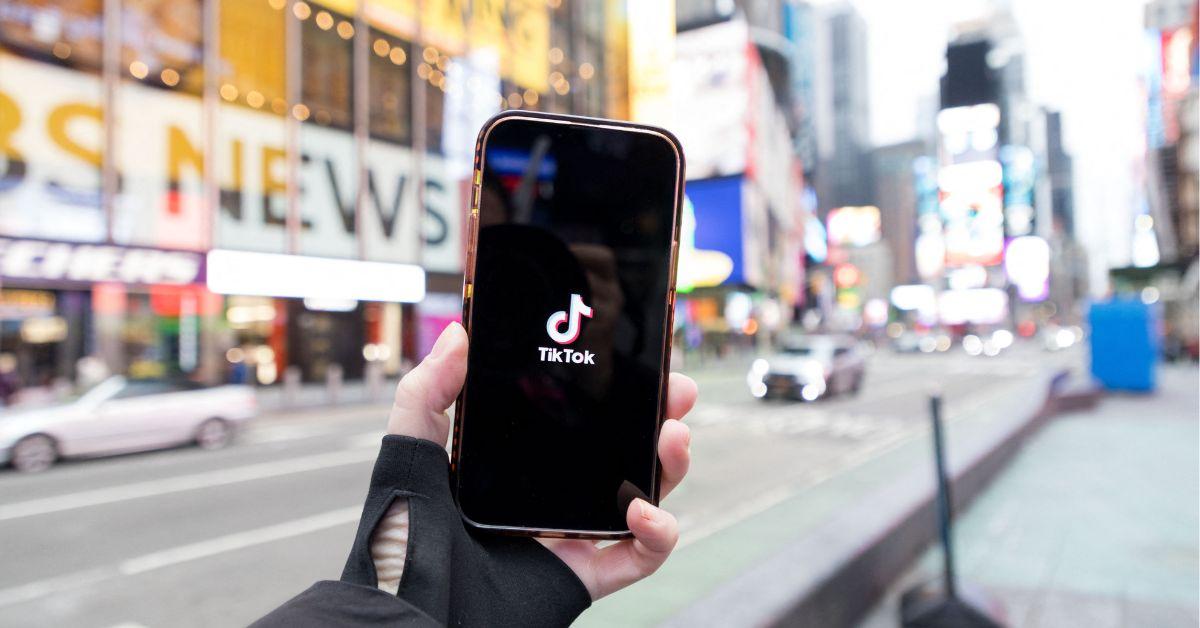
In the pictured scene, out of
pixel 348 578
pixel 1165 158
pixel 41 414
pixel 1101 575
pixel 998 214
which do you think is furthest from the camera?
pixel 998 214

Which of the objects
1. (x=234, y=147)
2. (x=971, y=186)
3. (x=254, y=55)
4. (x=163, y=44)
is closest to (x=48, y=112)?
(x=163, y=44)

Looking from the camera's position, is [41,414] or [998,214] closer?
[41,414]

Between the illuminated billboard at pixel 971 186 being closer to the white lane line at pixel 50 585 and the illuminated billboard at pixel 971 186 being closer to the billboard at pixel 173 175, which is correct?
the billboard at pixel 173 175

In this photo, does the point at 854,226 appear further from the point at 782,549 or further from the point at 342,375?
the point at 782,549

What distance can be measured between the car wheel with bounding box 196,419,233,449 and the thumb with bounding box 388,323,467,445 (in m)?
11.0

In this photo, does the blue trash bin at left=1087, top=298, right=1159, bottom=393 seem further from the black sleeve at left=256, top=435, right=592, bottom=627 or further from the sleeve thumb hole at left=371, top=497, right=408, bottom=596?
the sleeve thumb hole at left=371, top=497, right=408, bottom=596

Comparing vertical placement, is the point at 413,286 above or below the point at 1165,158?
below

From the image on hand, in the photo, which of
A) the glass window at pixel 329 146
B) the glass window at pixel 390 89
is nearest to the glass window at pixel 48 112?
the glass window at pixel 329 146

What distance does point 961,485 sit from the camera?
242 inches

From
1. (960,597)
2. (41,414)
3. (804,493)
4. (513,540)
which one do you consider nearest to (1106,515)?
(804,493)

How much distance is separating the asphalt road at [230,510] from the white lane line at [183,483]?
2 centimetres

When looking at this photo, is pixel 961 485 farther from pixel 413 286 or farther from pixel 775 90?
pixel 775 90

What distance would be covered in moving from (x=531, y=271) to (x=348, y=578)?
575 mm

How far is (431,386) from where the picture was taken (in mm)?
1215
